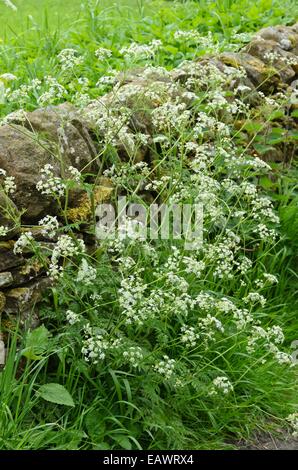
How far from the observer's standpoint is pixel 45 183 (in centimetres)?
456

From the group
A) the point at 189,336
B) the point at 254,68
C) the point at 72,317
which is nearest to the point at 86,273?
the point at 72,317

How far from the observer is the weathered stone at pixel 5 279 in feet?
14.4

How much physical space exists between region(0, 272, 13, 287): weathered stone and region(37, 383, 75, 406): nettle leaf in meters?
0.53

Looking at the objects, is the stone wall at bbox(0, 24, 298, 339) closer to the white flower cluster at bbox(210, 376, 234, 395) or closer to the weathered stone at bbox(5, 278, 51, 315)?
the weathered stone at bbox(5, 278, 51, 315)

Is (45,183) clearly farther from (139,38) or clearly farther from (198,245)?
(139,38)

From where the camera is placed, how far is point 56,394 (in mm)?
4129

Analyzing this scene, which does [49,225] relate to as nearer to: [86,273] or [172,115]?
[86,273]

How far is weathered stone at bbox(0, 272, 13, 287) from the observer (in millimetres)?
4379

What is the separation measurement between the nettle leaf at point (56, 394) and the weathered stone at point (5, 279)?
0.53m

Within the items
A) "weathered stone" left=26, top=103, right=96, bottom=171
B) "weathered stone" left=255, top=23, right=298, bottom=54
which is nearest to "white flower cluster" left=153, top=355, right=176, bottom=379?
"weathered stone" left=26, top=103, right=96, bottom=171

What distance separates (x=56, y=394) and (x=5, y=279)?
0.61 m

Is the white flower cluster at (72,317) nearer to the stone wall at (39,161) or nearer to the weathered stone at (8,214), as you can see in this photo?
the stone wall at (39,161)
